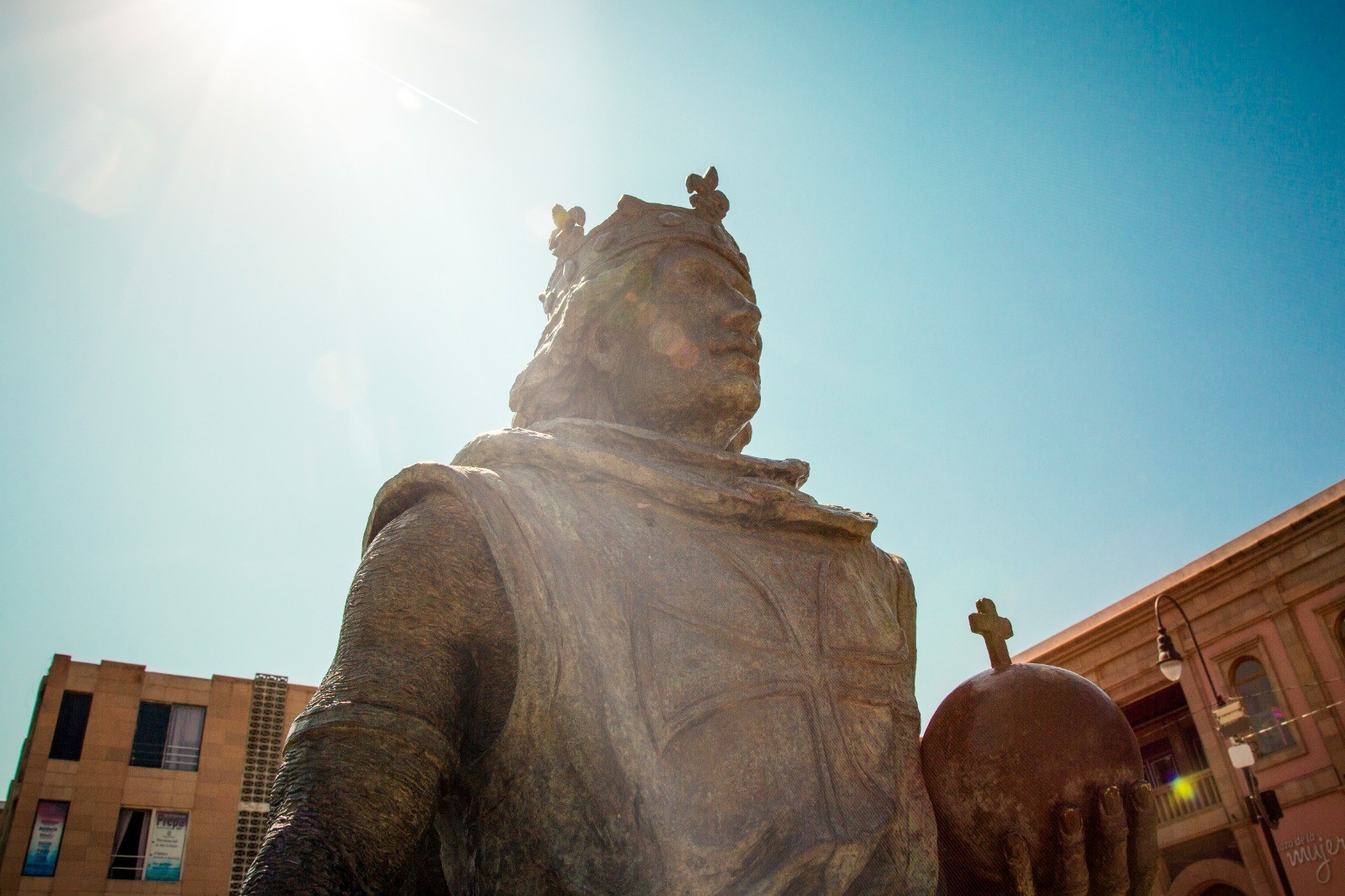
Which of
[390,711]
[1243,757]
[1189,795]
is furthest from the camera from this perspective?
[1189,795]

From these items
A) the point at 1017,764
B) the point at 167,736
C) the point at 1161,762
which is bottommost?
the point at 1017,764

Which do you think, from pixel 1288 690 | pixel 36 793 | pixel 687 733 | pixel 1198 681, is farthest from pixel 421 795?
pixel 36 793

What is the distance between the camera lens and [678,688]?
219cm

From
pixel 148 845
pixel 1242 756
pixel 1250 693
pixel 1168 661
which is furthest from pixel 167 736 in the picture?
pixel 1250 693

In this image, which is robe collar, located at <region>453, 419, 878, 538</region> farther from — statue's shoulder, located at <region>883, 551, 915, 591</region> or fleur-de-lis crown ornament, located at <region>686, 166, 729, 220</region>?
fleur-de-lis crown ornament, located at <region>686, 166, 729, 220</region>

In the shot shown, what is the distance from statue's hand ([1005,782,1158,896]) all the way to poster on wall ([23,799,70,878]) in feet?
68.9

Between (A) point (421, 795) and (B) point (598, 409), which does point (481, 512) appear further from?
(B) point (598, 409)

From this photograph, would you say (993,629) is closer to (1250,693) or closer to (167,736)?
(1250,693)

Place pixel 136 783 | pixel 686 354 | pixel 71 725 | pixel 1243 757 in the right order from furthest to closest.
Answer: pixel 71 725, pixel 136 783, pixel 1243 757, pixel 686 354

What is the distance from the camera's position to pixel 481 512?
2240 millimetres

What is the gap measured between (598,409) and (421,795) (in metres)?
1.59

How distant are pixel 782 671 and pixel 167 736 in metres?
21.8

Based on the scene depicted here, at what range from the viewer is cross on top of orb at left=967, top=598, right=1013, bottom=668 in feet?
8.80

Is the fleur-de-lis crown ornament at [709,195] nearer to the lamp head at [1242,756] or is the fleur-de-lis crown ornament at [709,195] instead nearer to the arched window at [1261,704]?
the lamp head at [1242,756]
